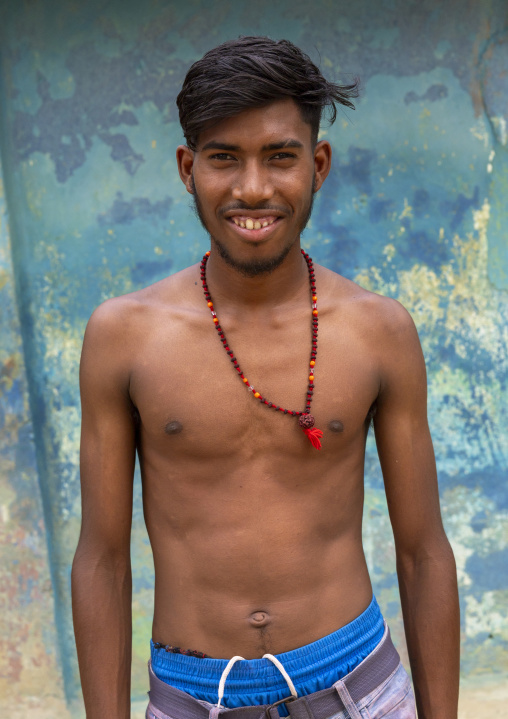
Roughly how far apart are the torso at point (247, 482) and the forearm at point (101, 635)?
95mm

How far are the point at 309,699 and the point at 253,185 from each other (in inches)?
45.4

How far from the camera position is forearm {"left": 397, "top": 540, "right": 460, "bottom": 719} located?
2164 mm

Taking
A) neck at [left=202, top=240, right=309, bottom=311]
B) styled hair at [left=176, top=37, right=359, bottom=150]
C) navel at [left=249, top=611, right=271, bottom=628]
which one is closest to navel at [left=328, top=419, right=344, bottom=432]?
neck at [left=202, top=240, right=309, bottom=311]

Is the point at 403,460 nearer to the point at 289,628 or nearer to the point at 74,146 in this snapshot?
the point at 289,628

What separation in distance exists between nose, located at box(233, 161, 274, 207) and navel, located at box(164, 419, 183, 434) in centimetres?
53

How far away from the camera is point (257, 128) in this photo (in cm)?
202

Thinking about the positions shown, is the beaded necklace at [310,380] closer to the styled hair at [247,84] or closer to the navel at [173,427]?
the navel at [173,427]

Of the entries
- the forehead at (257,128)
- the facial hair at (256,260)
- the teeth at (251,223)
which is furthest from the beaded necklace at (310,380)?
the forehead at (257,128)

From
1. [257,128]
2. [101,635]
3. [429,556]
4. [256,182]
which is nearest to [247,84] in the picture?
[257,128]

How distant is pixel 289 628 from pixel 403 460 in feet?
1.60

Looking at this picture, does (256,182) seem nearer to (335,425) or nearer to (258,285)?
(258,285)

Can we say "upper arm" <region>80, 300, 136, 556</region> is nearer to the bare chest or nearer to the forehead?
the bare chest

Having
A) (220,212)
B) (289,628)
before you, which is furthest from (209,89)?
(289,628)

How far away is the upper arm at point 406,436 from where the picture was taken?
2.18 m
